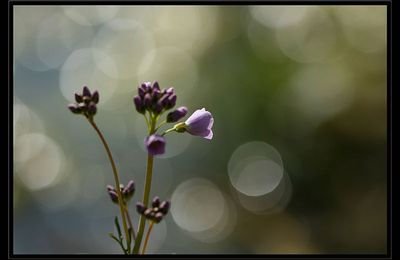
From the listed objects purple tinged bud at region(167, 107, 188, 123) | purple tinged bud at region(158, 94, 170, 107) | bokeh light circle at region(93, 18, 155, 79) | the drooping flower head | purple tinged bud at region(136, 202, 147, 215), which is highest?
bokeh light circle at region(93, 18, 155, 79)

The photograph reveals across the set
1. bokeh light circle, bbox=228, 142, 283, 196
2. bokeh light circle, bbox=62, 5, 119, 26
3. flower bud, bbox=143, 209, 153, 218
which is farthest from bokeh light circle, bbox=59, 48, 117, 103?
flower bud, bbox=143, 209, 153, 218

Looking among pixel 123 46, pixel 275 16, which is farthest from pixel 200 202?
pixel 275 16

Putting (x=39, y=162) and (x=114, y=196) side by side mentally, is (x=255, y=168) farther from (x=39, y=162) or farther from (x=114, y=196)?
(x=114, y=196)

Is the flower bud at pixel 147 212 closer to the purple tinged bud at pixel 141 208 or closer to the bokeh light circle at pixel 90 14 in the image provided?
the purple tinged bud at pixel 141 208

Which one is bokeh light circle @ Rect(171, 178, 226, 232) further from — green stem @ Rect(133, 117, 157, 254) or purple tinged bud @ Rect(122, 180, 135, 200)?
green stem @ Rect(133, 117, 157, 254)

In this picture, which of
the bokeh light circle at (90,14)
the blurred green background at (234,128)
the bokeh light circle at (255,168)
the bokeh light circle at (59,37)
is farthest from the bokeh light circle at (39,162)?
the bokeh light circle at (255,168)
